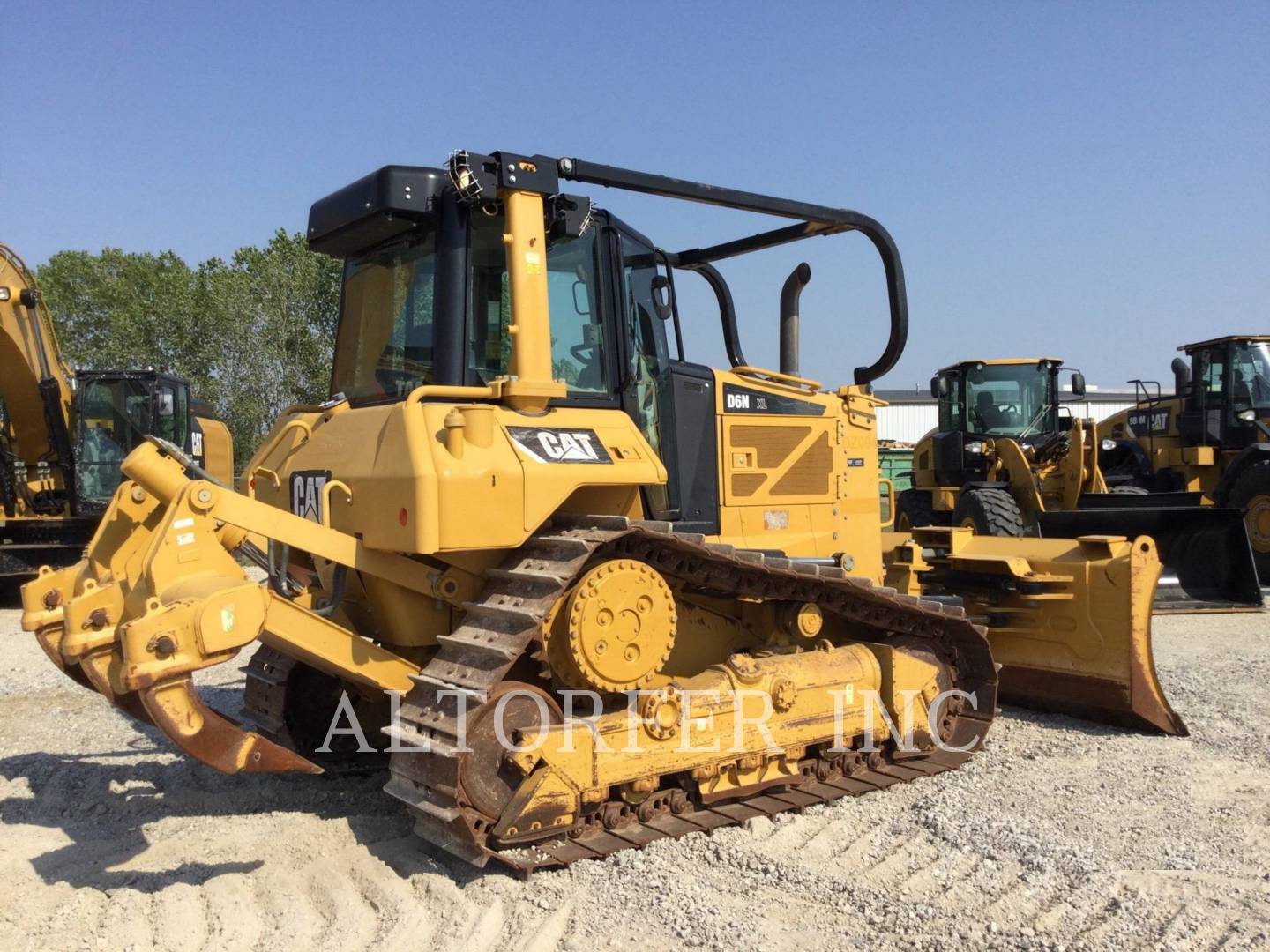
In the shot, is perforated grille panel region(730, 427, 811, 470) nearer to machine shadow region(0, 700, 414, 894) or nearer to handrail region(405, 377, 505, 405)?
handrail region(405, 377, 505, 405)

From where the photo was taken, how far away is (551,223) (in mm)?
4602

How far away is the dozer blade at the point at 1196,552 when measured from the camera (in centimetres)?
756

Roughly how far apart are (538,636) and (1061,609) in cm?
372

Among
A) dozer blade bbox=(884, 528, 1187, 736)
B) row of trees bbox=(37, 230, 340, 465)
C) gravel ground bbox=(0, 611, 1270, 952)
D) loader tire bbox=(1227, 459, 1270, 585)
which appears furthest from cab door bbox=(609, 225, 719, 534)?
row of trees bbox=(37, 230, 340, 465)

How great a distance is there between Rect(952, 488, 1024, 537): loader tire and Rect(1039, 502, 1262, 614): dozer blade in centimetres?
141

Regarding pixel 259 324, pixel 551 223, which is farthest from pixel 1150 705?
pixel 259 324

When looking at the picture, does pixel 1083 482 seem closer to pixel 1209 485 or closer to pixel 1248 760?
pixel 1209 485

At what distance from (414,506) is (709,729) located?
1757mm

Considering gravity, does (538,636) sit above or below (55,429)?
below

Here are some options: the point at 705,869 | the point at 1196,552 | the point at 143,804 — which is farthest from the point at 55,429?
the point at 1196,552

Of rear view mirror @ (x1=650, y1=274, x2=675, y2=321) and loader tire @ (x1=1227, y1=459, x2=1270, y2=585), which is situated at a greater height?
rear view mirror @ (x1=650, y1=274, x2=675, y2=321)

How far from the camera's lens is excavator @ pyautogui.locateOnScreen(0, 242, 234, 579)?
12.2 metres

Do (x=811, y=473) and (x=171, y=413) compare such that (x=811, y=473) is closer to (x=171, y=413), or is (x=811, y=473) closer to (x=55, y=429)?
(x=171, y=413)

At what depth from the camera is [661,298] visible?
204 inches
